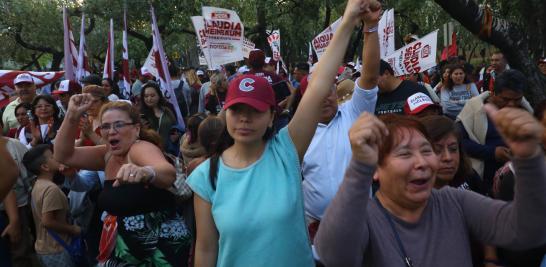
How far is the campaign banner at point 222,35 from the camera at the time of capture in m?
8.89

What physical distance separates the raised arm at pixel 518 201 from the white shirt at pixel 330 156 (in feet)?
4.16

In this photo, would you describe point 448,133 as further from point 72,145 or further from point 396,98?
point 72,145

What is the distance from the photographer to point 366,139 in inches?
62.1

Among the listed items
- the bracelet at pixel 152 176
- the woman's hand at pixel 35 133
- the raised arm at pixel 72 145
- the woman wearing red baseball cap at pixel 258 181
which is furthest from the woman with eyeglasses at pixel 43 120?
the woman wearing red baseball cap at pixel 258 181

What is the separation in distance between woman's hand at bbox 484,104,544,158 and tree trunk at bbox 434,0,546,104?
3318 mm

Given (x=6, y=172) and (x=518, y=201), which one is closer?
(x=518, y=201)

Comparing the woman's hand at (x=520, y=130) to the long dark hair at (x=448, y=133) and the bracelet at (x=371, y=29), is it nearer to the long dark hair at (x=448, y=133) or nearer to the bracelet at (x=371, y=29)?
the long dark hair at (x=448, y=133)

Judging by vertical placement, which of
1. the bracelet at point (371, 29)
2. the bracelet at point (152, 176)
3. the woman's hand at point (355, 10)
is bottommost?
the bracelet at point (152, 176)

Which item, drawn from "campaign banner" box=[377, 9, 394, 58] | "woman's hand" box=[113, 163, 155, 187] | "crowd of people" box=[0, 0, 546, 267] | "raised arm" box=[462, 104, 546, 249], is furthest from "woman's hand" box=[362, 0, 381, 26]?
"campaign banner" box=[377, 9, 394, 58]

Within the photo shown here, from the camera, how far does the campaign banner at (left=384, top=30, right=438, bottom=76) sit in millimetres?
7945

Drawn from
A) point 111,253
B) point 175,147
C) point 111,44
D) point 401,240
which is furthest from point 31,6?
point 401,240

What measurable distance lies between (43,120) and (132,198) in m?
3.35

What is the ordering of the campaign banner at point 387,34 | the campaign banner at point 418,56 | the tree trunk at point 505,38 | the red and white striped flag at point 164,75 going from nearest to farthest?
the tree trunk at point 505,38 < the red and white striped flag at point 164,75 < the campaign banner at point 418,56 < the campaign banner at point 387,34

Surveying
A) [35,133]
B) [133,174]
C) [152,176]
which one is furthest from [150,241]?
→ [35,133]
